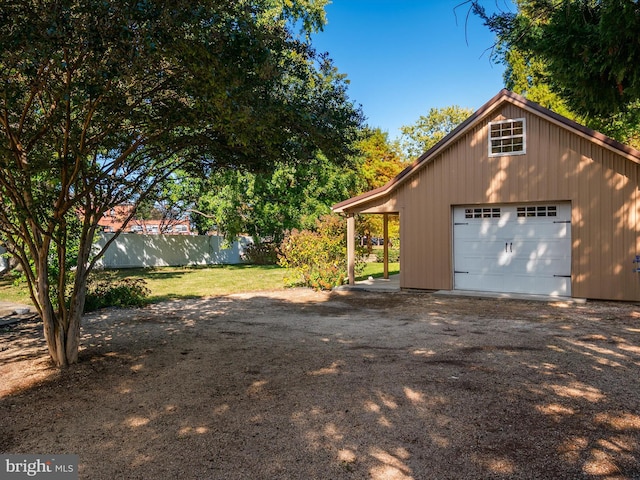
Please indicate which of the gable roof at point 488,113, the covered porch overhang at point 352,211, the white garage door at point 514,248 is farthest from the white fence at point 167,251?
the white garage door at point 514,248

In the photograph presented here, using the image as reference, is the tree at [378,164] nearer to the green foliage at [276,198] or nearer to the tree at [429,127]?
the green foliage at [276,198]

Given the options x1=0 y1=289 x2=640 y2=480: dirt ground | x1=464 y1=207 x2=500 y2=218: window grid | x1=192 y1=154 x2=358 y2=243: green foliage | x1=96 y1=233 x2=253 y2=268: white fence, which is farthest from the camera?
x1=96 y1=233 x2=253 y2=268: white fence

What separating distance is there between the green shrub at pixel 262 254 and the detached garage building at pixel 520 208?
14433mm

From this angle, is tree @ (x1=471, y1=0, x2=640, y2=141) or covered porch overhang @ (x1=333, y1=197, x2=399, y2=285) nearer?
tree @ (x1=471, y1=0, x2=640, y2=141)

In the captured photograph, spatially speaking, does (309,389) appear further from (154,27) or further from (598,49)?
(598,49)

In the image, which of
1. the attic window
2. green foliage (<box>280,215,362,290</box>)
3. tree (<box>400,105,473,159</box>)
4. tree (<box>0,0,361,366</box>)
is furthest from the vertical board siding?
tree (<box>400,105,473,159</box>)

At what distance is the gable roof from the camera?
30.6ft

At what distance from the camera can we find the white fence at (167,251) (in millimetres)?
21969

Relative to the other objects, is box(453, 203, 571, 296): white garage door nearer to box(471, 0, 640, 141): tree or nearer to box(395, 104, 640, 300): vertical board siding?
box(395, 104, 640, 300): vertical board siding

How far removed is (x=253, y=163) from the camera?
5.52 metres

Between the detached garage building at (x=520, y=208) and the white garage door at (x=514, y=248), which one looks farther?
the white garage door at (x=514, y=248)

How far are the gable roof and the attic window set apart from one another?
0.40m

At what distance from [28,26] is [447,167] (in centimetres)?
1001

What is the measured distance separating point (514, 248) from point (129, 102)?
9.53 metres
